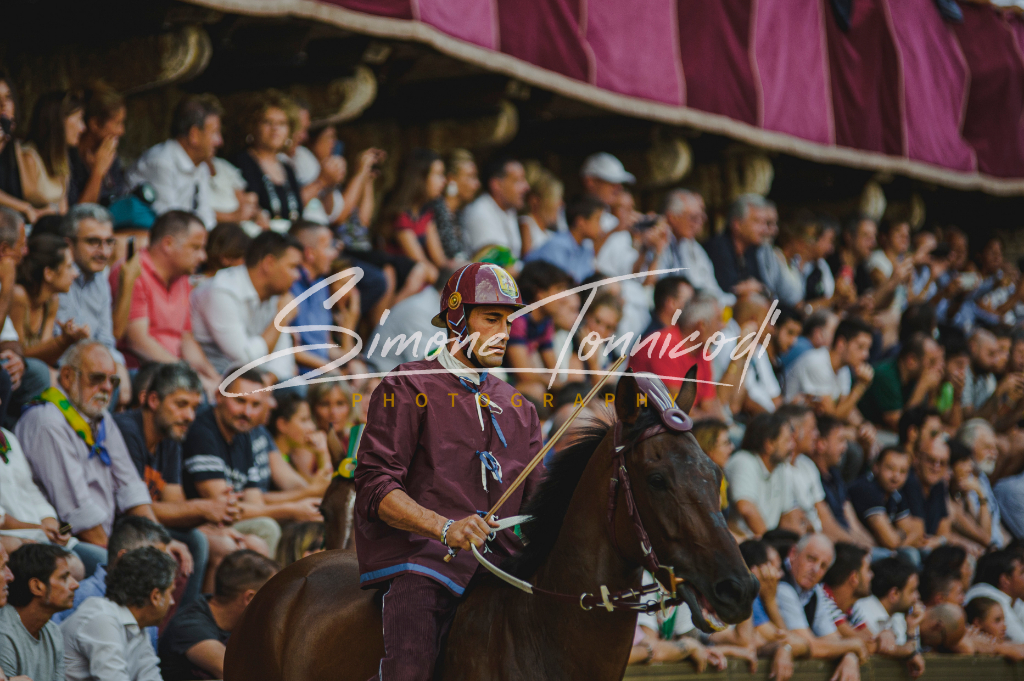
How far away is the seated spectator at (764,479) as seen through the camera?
27.6 ft

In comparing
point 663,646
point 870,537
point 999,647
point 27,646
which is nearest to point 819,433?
point 870,537

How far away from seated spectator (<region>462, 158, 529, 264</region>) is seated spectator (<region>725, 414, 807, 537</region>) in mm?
2566

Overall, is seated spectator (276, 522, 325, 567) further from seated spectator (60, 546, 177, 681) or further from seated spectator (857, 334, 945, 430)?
seated spectator (857, 334, 945, 430)

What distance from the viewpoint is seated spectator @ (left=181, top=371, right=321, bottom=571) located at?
6629mm

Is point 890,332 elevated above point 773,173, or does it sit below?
below

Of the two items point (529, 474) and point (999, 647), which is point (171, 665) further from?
point (999, 647)

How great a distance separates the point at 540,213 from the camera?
36.2 feet

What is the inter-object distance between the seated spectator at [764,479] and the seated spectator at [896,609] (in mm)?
648

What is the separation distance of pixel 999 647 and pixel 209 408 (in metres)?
5.65

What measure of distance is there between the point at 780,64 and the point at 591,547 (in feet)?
31.7

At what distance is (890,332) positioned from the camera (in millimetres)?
13273

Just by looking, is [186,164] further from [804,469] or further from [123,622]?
[804,469]

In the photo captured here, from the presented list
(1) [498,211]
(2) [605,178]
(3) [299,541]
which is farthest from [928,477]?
(3) [299,541]

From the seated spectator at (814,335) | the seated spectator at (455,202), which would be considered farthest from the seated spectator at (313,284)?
the seated spectator at (814,335)
